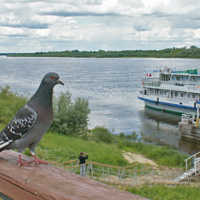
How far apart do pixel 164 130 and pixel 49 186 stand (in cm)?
3276

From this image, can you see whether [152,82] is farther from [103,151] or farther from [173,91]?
[103,151]

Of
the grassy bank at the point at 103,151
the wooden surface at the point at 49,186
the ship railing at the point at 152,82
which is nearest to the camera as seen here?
the wooden surface at the point at 49,186

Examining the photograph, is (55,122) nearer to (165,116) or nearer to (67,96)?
(67,96)

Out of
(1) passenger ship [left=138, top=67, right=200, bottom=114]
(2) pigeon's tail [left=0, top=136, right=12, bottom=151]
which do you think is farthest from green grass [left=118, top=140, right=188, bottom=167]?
(1) passenger ship [left=138, top=67, right=200, bottom=114]

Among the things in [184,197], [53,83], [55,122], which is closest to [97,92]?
[55,122]

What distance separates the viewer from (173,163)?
19.0m

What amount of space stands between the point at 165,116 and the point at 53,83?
129ft

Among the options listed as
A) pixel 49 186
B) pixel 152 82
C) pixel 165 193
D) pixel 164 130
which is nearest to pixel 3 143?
pixel 49 186

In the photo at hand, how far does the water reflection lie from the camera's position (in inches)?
1050

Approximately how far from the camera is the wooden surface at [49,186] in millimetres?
1742

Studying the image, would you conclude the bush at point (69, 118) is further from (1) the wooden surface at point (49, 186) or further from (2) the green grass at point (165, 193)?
(1) the wooden surface at point (49, 186)

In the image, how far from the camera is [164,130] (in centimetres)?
3353

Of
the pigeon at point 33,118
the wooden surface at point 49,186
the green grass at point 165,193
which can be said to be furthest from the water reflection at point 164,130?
the wooden surface at point 49,186

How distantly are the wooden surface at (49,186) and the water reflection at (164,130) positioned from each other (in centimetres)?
2383
